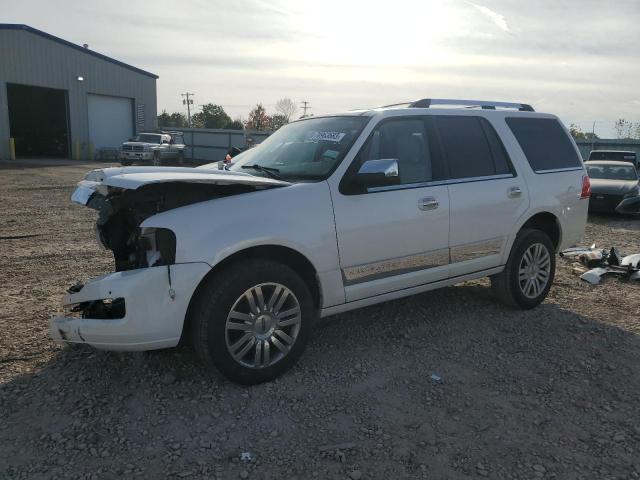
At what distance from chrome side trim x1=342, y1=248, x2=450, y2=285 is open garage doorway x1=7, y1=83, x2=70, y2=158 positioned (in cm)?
3483

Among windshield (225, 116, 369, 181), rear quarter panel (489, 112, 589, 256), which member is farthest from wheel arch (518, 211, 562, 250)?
windshield (225, 116, 369, 181)

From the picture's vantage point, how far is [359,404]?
11.4ft

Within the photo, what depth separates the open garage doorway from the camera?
34.6 m

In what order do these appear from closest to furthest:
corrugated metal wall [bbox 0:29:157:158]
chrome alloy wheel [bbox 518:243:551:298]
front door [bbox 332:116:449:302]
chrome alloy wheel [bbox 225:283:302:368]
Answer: chrome alloy wheel [bbox 225:283:302:368] < front door [bbox 332:116:449:302] < chrome alloy wheel [bbox 518:243:551:298] < corrugated metal wall [bbox 0:29:157:158]

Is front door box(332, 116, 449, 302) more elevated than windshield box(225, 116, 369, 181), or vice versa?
windshield box(225, 116, 369, 181)

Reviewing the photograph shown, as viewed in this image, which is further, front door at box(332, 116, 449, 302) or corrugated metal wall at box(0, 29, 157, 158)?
corrugated metal wall at box(0, 29, 157, 158)

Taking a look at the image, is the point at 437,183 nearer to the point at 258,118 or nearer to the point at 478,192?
the point at 478,192

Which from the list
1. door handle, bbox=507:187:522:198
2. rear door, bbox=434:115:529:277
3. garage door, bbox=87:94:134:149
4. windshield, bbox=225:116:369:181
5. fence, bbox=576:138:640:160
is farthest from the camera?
garage door, bbox=87:94:134:149

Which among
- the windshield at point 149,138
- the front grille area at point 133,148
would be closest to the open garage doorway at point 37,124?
the windshield at point 149,138

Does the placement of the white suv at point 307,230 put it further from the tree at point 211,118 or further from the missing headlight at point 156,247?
the tree at point 211,118

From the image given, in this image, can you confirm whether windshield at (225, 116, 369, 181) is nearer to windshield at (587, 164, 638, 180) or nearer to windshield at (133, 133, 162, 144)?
windshield at (587, 164, 638, 180)

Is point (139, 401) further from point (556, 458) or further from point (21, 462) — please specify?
point (556, 458)

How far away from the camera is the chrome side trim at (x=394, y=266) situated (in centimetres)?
397

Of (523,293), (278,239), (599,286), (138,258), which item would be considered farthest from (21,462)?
(599,286)
